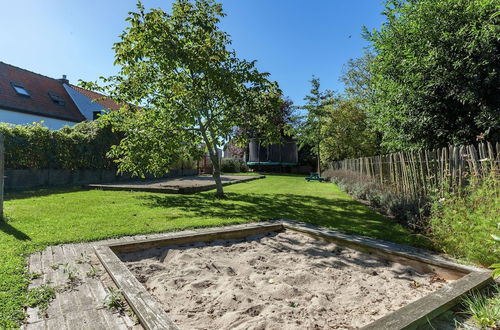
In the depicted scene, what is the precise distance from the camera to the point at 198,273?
3117 mm

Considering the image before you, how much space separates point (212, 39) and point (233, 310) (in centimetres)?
869

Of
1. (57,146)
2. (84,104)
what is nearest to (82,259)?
(57,146)

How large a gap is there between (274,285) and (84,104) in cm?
2836

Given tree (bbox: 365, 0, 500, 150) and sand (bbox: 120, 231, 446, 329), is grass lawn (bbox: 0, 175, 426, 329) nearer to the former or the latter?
sand (bbox: 120, 231, 446, 329)

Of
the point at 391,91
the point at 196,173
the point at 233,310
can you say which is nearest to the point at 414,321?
the point at 233,310

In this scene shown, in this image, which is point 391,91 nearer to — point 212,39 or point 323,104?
point 212,39

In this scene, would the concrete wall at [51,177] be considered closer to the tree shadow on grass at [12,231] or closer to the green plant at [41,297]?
the tree shadow on grass at [12,231]

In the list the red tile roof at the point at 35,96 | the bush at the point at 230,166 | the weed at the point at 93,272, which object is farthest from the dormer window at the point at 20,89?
the weed at the point at 93,272

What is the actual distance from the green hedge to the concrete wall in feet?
0.74

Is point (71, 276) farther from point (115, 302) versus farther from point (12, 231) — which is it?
point (12, 231)

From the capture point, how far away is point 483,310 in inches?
79.7

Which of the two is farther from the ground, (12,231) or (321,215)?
(12,231)

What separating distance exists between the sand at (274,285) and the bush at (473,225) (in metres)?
0.64

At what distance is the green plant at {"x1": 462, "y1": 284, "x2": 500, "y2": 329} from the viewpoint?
6.36ft
